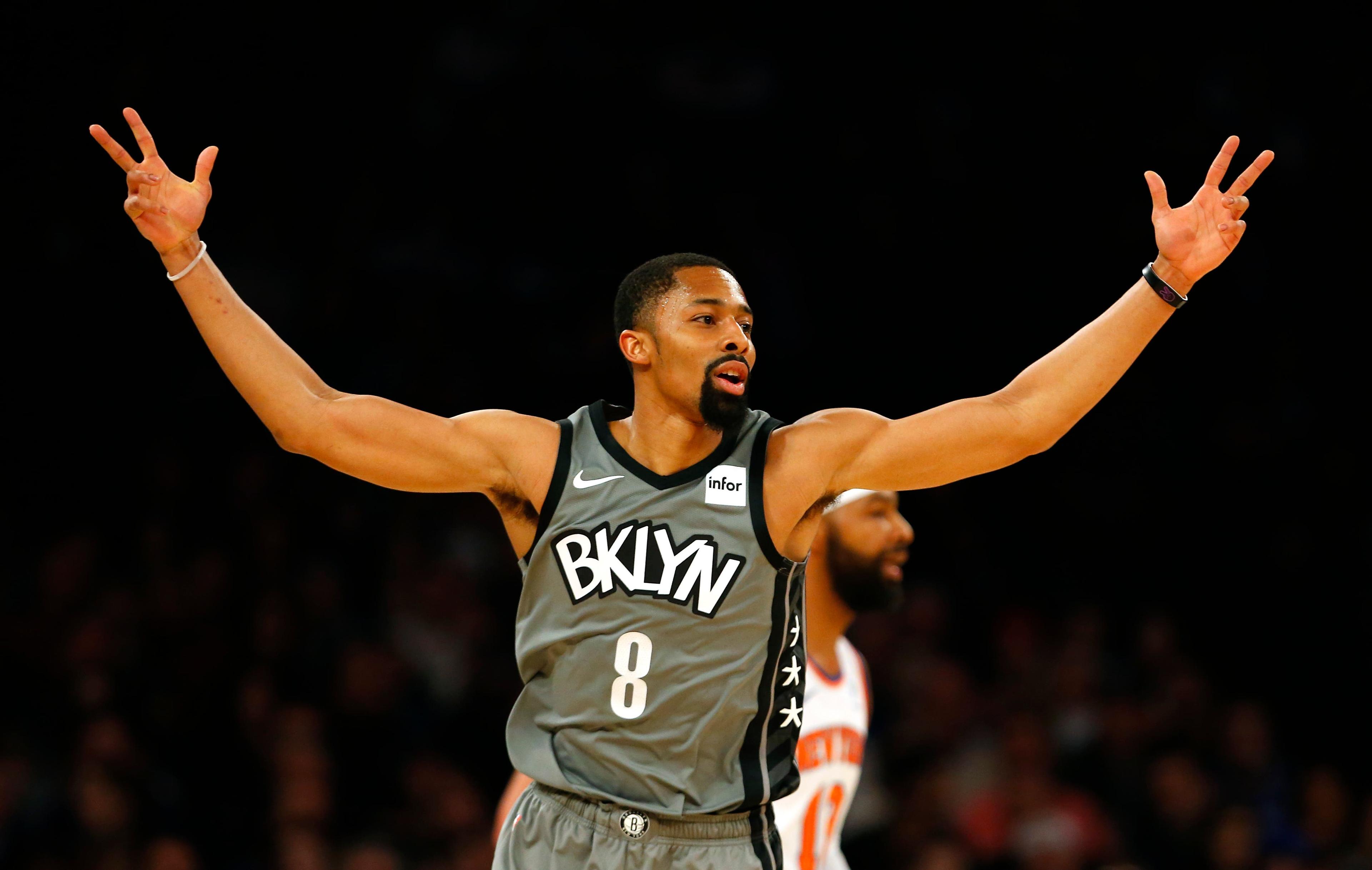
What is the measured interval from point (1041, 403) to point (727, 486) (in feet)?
2.54

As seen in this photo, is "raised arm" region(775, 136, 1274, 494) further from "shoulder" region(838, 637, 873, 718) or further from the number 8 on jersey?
"shoulder" region(838, 637, 873, 718)

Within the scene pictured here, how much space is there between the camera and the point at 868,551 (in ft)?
18.3

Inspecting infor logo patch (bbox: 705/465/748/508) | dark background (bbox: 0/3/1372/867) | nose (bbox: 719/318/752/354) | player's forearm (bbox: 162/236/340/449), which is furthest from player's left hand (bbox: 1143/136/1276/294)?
dark background (bbox: 0/3/1372/867)

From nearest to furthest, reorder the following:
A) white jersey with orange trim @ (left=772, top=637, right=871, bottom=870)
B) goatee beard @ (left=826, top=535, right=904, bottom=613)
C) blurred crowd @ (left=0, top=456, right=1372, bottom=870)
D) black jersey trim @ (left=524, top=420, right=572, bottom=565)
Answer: black jersey trim @ (left=524, top=420, right=572, bottom=565)
white jersey with orange trim @ (left=772, top=637, right=871, bottom=870)
goatee beard @ (left=826, top=535, right=904, bottom=613)
blurred crowd @ (left=0, top=456, right=1372, bottom=870)

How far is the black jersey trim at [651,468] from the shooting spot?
385 centimetres

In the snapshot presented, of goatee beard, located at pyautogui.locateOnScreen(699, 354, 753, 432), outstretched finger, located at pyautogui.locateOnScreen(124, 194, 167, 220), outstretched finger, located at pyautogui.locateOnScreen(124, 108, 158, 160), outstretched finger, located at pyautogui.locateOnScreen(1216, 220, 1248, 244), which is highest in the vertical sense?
outstretched finger, located at pyautogui.locateOnScreen(1216, 220, 1248, 244)

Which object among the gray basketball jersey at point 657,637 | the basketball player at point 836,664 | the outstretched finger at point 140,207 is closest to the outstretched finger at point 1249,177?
the gray basketball jersey at point 657,637

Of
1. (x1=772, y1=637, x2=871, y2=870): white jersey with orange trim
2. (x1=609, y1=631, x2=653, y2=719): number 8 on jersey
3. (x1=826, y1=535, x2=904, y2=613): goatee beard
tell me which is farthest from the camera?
(x1=826, y1=535, x2=904, y2=613): goatee beard

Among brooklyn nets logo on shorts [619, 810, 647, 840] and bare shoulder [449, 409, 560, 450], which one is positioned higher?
bare shoulder [449, 409, 560, 450]

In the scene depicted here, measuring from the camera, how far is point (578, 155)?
9367 mm

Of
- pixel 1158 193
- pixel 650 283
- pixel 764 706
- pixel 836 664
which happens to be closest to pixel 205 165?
pixel 650 283

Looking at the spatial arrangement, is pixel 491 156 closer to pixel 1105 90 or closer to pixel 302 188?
pixel 302 188

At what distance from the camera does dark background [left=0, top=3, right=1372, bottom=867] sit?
8539 mm

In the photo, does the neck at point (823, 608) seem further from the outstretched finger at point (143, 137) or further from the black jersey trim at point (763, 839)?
the outstretched finger at point (143, 137)
